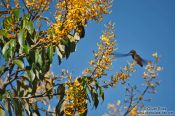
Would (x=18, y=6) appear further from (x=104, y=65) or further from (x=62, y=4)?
(x=104, y=65)

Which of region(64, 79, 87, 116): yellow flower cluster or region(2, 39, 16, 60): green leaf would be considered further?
region(2, 39, 16, 60): green leaf

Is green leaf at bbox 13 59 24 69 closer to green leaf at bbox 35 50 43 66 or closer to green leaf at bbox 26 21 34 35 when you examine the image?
green leaf at bbox 35 50 43 66

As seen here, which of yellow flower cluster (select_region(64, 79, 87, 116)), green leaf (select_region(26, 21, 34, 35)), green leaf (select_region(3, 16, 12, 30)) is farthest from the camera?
green leaf (select_region(26, 21, 34, 35))

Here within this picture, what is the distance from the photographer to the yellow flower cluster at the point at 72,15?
2889 millimetres

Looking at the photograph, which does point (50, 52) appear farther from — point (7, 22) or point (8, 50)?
point (7, 22)

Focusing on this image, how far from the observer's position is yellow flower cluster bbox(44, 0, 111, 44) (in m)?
2.89

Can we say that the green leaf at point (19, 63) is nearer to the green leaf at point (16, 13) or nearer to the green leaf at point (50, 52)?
the green leaf at point (50, 52)

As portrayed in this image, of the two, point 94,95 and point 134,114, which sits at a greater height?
point 94,95

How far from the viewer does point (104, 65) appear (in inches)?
116

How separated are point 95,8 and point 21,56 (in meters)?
0.78

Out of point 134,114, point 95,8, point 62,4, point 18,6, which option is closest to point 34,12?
point 18,6

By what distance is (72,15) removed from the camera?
298 cm

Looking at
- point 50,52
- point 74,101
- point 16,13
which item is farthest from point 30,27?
point 74,101

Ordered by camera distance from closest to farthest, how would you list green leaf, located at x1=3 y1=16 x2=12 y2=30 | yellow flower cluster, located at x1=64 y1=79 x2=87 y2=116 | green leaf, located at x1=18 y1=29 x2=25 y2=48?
yellow flower cluster, located at x1=64 y1=79 x2=87 y2=116, green leaf, located at x1=3 y1=16 x2=12 y2=30, green leaf, located at x1=18 y1=29 x2=25 y2=48
